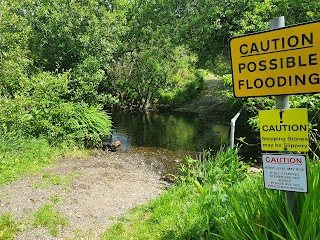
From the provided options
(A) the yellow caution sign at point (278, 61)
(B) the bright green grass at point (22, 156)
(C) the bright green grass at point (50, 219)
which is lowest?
(C) the bright green grass at point (50, 219)

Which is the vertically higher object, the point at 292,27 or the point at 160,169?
the point at 292,27

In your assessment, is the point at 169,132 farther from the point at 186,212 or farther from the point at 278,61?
the point at 278,61

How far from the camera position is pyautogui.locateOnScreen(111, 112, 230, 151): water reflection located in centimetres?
1151

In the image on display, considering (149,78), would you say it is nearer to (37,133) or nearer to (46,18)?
(46,18)

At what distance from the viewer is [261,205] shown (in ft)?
7.23

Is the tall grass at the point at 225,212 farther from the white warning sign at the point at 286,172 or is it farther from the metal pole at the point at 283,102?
the white warning sign at the point at 286,172

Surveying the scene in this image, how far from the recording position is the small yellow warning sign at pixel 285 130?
6.06 feet

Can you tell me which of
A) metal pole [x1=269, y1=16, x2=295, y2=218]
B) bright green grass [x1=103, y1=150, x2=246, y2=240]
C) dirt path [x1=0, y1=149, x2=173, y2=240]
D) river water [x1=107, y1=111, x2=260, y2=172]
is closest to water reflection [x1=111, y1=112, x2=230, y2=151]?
river water [x1=107, y1=111, x2=260, y2=172]

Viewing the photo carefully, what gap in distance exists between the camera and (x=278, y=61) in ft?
6.35

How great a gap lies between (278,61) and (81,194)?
437 cm

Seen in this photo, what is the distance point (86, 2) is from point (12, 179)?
7788 mm

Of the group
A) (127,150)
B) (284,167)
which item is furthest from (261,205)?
(127,150)

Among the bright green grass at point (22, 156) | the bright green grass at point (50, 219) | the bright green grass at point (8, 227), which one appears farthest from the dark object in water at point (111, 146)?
the bright green grass at point (8, 227)

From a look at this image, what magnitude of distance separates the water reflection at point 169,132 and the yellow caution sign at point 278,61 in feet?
24.4
